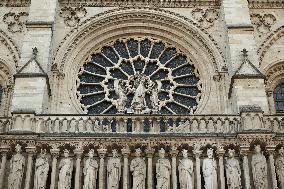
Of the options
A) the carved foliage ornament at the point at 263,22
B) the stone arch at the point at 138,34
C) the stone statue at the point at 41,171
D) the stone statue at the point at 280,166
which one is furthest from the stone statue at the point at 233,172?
the carved foliage ornament at the point at 263,22

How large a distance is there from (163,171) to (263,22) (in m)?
6.61

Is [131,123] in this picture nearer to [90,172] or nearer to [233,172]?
[90,172]

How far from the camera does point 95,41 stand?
1739cm

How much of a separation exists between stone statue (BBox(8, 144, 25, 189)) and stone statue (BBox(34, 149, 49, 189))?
328 millimetres

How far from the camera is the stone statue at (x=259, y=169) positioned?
518 inches

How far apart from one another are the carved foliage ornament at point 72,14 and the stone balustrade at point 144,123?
3.83 meters

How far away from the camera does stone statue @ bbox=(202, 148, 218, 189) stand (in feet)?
43.3

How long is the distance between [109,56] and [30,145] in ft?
15.3

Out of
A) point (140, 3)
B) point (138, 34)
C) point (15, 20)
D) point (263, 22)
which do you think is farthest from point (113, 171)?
point (263, 22)

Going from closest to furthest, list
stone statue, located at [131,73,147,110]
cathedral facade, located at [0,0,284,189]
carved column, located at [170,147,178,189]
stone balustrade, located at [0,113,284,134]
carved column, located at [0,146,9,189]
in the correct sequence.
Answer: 1. carved column, located at [170,147,178,189]
2. carved column, located at [0,146,9,189]
3. cathedral facade, located at [0,0,284,189]
4. stone balustrade, located at [0,113,284,134]
5. stone statue, located at [131,73,147,110]

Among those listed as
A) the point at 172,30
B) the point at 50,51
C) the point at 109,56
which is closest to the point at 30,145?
the point at 50,51

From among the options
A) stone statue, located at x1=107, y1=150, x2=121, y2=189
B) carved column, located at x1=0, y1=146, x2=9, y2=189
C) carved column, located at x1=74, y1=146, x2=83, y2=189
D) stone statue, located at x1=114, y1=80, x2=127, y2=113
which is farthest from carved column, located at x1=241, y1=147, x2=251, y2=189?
carved column, located at x1=0, y1=146, x2=9, y2=189

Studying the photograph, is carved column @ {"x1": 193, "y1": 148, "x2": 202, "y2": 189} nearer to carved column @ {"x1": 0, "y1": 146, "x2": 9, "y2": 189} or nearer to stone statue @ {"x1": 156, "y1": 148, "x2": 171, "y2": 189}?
stone statue @ {"x1": 156, "y1": 148, "x2": 171, "y2": 189}

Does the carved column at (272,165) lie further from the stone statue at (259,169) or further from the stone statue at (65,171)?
the stone statue at (65,171)
